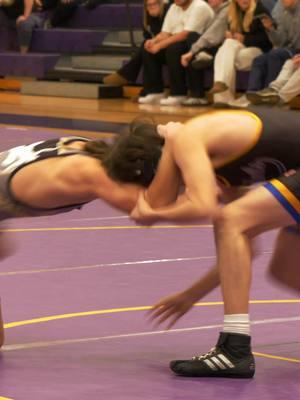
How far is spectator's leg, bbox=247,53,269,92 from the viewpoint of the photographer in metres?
11.1

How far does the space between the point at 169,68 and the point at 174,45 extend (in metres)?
0.26

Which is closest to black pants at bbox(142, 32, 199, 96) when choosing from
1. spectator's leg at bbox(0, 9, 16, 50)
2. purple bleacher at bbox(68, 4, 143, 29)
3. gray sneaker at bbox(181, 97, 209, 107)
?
gray sneaker at bbox(181, 97, 209, 107)

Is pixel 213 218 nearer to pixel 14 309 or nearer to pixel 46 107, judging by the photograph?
pixel 14 309

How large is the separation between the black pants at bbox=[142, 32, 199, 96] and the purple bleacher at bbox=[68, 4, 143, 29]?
1793mm

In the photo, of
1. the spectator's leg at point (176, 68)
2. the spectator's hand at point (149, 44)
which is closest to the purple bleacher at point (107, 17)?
the spectator's hand at point (149, 44)

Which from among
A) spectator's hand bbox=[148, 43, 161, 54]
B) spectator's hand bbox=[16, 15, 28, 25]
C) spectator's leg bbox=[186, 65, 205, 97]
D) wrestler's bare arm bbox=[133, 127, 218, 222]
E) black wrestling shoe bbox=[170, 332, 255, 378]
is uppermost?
wrestler's bare arm bbox=[133, 127, 218, 222]

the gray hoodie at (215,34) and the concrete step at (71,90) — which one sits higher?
the gray hoodie at (215,34)

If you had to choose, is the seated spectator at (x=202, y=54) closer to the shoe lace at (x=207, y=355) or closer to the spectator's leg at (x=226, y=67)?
the spectator's leg at (x=226, y=67)

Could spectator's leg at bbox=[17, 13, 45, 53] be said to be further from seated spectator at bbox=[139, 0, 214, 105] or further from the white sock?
the white sock

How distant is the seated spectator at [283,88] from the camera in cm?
1067

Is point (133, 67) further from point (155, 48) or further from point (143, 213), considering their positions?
point (143, 213)

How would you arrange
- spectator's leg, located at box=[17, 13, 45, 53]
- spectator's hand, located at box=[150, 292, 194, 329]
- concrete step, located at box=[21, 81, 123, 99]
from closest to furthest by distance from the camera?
spectator's hand, located at box=[150, 292, 194, 329], concrete step, located at box=[21, 81, 123, 99], spectator's leg, located at box=[17, 13, 45, 53]

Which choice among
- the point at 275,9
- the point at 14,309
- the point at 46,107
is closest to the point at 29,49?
the point at 46,107

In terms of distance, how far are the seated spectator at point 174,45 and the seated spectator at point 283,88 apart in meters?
1.41
